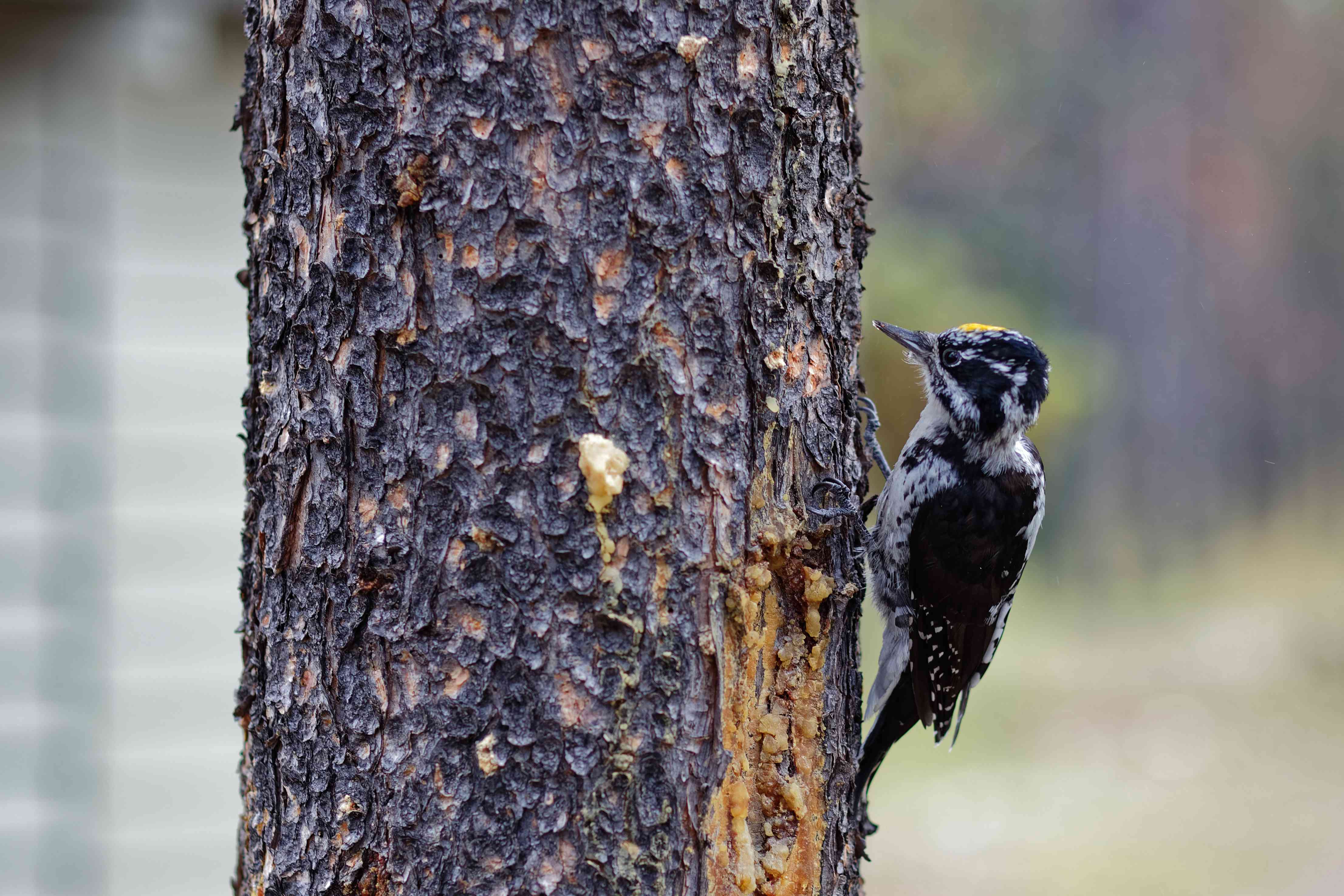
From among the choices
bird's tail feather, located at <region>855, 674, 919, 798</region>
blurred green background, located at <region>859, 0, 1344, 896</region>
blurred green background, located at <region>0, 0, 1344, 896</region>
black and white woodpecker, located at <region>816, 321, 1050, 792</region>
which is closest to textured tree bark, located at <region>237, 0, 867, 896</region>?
blurred green background, located at <region>0, 0, 1344, 896</region>

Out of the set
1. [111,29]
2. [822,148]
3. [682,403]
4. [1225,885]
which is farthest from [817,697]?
[1225,885]

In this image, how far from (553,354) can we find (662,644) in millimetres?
443

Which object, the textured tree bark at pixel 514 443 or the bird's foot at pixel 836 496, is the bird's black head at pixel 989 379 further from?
the textured tree bark at pixel 514 443

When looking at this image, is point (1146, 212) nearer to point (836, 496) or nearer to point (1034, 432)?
point (1034, 432)

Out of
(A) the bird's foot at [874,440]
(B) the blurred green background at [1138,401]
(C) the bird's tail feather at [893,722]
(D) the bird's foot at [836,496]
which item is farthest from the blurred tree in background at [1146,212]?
(D) the bird's foot at [836,496]

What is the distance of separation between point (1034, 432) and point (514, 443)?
840 cm

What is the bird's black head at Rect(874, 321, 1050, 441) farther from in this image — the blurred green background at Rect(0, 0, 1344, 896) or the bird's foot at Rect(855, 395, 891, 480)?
the blurred green background at Rect(0, 0, 1344, 896)

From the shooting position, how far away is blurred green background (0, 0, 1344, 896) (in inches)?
143

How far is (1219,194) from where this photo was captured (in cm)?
1345

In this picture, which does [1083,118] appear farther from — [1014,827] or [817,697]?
[817,697]

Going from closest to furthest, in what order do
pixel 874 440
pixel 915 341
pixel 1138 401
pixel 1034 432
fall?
pixel 915 341
pixel 874 440
pixel 1034 432
pixel 1138 401

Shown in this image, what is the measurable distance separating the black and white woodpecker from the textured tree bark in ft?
4.10

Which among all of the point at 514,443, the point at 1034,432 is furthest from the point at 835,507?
the point at 1034,432

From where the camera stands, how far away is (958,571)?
2836mm
